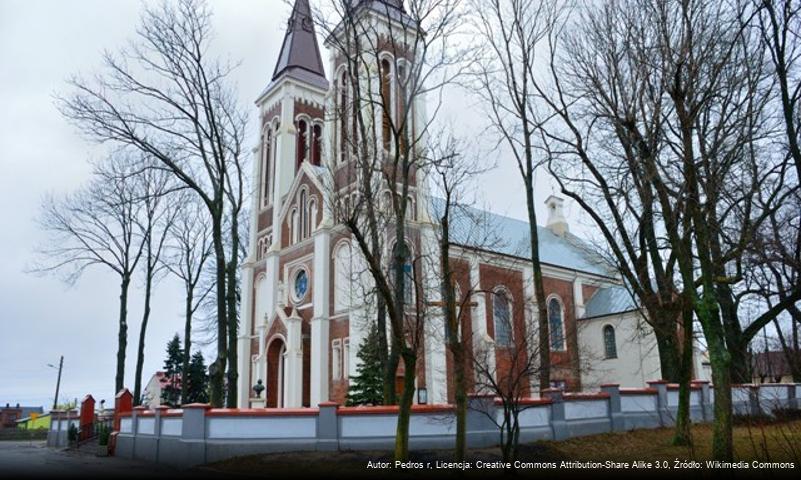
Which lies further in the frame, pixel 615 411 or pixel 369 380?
pixel 369 380

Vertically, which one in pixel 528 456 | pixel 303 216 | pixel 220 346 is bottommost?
pixel 528 456

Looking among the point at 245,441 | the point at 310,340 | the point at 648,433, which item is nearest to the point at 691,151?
the point at 648,433

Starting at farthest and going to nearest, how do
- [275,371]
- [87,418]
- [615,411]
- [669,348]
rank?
1. [275,371]
2. [87,418]
3. [669,348]
4. [615,411]

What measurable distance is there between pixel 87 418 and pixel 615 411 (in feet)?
63.9

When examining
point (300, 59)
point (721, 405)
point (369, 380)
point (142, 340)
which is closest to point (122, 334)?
point (142, 340)

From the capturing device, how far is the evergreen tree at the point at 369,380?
21.0 meters

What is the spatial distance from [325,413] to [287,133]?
23023mm

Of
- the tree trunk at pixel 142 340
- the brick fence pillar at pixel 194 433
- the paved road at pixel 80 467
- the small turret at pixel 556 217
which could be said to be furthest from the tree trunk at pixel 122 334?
the small turret at pixel 556 217

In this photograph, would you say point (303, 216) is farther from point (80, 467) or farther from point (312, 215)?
point (80, 467)

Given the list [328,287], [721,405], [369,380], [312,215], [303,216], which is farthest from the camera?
[303,216]

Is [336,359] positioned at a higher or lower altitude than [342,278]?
lower

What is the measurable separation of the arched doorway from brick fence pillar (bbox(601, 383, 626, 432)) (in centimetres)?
1655

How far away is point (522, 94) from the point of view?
19375 millimetres

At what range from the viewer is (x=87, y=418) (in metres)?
24.0
